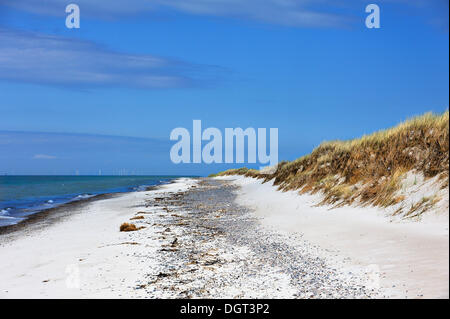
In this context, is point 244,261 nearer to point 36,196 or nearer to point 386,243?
point 386,243

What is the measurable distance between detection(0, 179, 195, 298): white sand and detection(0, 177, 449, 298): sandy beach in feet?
0.09

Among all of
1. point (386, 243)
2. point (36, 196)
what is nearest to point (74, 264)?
point (386, 243)

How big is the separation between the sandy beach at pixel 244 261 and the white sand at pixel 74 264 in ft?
0.09

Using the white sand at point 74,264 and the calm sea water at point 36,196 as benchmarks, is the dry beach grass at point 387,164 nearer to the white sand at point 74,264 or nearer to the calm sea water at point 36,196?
the white sand at point 74,264

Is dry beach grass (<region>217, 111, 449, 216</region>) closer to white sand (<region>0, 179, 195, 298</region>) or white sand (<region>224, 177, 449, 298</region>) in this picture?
white sand (<region>224, 177, 449, 298</region>)

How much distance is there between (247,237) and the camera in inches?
529

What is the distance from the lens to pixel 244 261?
392 inches

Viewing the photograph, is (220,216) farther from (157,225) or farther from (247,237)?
(247,237)

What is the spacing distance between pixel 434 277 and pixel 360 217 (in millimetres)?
7793

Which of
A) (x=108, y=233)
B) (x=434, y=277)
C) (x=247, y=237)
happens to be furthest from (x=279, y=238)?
(x=108, y=233)

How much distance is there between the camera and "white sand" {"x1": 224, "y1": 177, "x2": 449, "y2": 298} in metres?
6.96

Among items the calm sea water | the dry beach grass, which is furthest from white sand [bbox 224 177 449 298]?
the calm sea water

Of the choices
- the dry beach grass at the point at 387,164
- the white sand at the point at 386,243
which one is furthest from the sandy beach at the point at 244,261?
the dry beach grass at the point at 387,164

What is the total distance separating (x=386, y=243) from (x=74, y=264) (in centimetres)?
875
